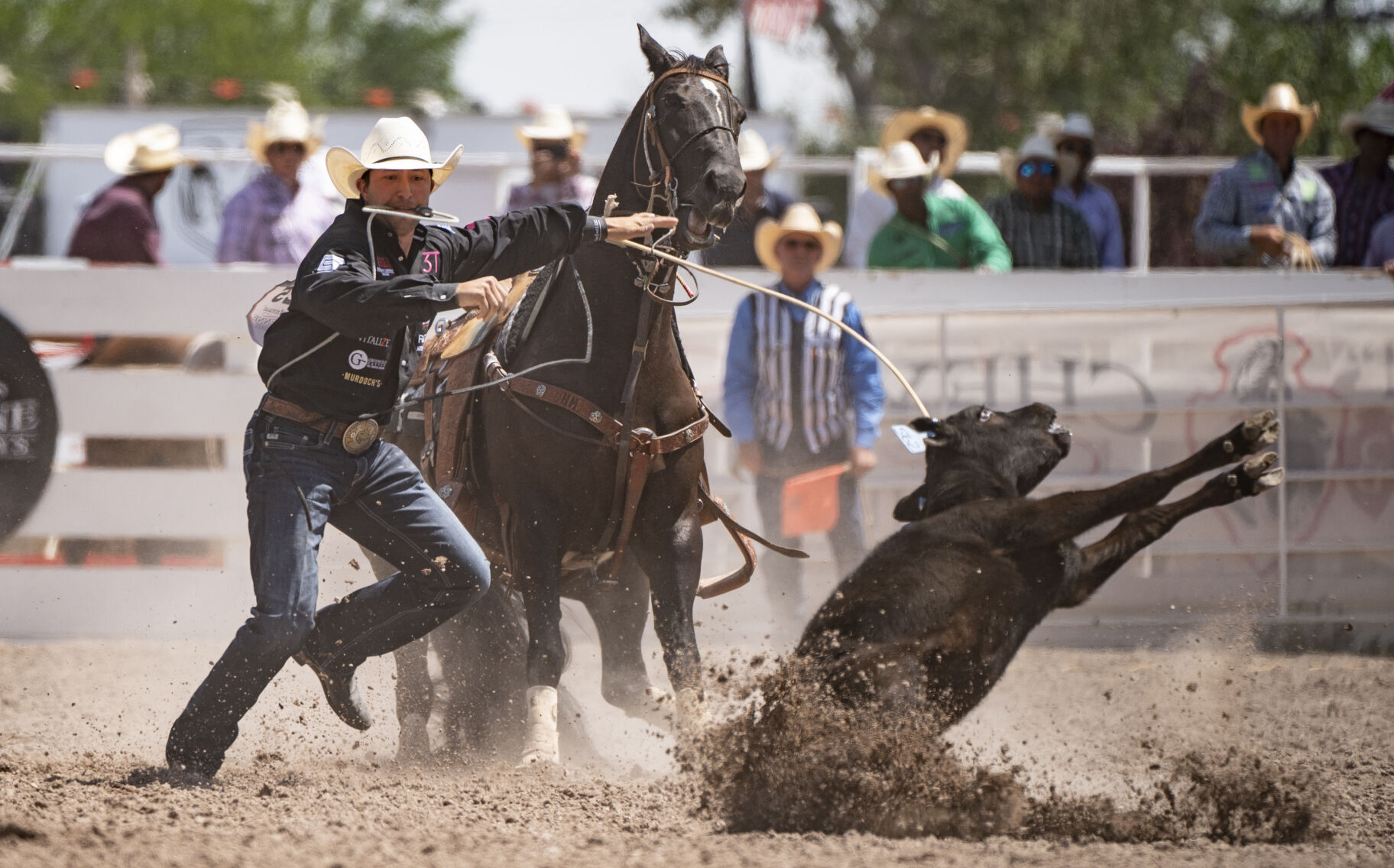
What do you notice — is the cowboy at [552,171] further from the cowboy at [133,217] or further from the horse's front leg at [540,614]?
the horse's front leg at [540,614]

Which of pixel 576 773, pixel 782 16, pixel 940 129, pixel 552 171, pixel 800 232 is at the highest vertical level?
pixel 782 16

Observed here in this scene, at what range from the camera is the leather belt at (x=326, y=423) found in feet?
13.9

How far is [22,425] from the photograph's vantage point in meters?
7.11

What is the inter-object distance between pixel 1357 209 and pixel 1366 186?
0.13m

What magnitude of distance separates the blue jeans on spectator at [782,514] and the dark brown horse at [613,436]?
91.8 inches

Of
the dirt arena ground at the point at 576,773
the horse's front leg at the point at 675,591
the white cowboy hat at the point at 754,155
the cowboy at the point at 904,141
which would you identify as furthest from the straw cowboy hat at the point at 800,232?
the horse's front leg at the point at 675,591

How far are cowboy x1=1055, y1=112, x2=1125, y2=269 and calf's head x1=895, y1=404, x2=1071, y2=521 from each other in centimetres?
395

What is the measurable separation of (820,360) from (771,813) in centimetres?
346

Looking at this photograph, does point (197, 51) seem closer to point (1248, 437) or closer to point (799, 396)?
point (799, 396)

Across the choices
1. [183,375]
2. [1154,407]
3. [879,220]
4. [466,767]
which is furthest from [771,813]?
[879,220]

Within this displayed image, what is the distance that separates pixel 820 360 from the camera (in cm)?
710

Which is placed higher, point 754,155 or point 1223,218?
point 754,155

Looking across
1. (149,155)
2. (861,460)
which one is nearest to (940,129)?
(861,460)

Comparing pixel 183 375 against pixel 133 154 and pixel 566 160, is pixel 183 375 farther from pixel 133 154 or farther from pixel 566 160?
pixel 566 160
